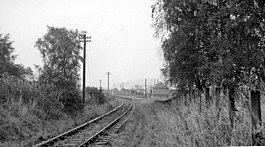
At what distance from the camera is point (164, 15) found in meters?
13.6

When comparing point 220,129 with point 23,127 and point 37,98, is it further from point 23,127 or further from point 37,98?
point 37,98

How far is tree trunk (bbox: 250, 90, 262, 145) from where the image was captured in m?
4.01

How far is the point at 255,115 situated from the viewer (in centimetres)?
404

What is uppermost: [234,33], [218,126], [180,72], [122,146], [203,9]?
[203,9]

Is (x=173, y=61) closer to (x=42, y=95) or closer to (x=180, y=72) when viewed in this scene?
(x=180, y=72)

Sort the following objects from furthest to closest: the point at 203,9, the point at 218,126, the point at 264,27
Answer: the point at 203,9
the point at 264,27
the point at 218,126

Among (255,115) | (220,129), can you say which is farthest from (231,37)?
(255,115)

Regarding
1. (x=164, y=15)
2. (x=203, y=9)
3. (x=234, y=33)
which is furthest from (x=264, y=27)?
(x=164, y=15)

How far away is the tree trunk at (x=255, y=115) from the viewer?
4.01 metres

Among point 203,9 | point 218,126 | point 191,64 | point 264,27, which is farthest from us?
point 191,64

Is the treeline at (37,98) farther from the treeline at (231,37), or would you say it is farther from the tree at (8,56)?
the tree at (8,56)

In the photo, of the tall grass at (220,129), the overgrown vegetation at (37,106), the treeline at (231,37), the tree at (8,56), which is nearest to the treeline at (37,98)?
the overgrown vegetation at (37,106)

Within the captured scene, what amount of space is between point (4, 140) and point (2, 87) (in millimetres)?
4725

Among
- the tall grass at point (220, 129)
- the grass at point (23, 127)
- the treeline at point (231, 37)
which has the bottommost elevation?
the grass at point (23, 127)
